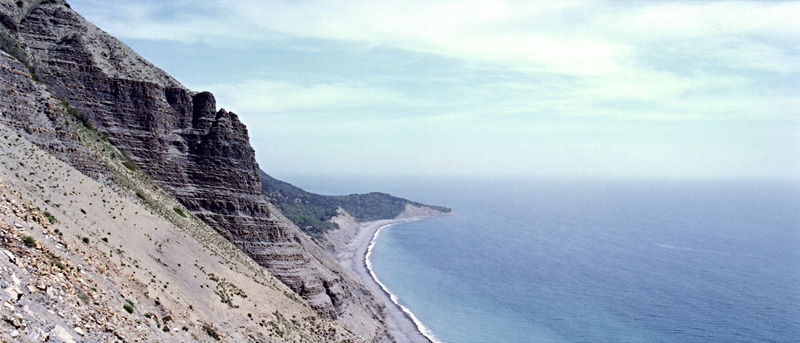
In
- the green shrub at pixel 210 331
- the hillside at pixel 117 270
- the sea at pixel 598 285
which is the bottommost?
the sea at pixel 598 285

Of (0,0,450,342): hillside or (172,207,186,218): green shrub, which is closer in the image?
(0,0,450,342): hillside

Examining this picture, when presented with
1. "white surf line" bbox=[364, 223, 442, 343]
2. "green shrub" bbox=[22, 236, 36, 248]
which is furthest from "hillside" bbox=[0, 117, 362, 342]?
"white surf line" bbox=[364, 223, 442, 343]

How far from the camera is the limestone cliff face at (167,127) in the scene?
48.3 metres

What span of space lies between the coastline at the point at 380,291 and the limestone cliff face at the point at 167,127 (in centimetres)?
2304

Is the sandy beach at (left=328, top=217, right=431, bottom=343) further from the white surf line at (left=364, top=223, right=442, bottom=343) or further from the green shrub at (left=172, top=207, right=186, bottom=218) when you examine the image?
the green shrub at (left=172, top=207, right=186, bottom=218)

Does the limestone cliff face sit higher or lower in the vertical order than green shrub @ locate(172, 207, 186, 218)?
higher

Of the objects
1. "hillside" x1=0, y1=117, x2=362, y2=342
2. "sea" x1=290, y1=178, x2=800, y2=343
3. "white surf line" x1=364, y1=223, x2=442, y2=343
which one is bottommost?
"white surf line" x1=364, y1=223, x2=442, y2=343

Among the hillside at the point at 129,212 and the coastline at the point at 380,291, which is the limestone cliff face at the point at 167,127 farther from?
the coastline at the point at 380,291

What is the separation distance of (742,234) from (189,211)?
177597mm

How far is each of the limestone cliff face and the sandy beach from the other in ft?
74.9

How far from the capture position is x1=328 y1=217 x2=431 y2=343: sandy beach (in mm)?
76062

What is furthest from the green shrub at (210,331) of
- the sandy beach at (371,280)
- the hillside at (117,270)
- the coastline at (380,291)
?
the sandy beach at (371,280)

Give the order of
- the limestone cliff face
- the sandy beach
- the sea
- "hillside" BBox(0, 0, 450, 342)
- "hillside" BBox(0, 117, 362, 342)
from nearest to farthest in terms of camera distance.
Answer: "hillside" BBox(0, 117, 362, 342)
"hillside" BBox(0, 0, 450, 342)
the limestone cliff face
the sandy beach
the sea

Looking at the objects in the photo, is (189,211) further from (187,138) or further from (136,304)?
(136,304)
